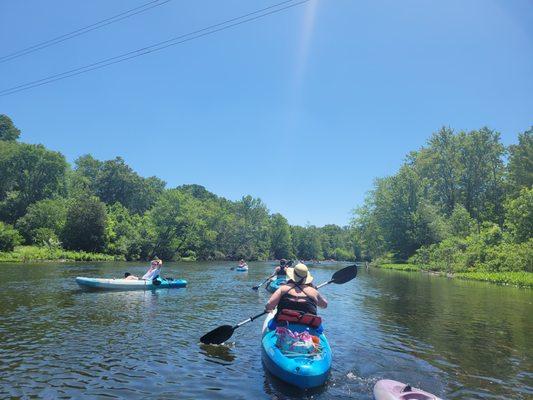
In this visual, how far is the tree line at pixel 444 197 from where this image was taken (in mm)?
54438

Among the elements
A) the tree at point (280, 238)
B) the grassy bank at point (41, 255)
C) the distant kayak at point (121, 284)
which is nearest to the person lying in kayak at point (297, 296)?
the distant kayak at point (121, 284)

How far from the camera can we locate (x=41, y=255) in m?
41.1

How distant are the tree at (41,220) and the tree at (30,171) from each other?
359 inches

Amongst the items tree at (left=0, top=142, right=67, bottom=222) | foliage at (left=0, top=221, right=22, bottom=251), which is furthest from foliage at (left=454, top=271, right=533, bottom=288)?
tree at (left=0, top=142, right=67, bottom=222)

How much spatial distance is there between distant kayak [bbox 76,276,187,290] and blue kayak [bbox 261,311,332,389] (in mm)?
13627

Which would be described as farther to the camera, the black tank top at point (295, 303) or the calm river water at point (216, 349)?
the black tank top at point (295, 303)

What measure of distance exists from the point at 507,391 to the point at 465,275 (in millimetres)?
32423

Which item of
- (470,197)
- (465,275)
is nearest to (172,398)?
(465,275)

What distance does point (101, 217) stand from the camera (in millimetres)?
52781

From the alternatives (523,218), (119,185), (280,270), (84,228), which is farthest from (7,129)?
(523,218)

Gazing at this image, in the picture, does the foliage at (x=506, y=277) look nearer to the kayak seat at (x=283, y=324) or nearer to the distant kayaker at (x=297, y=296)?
the kayak seat at (x=283, y=324)

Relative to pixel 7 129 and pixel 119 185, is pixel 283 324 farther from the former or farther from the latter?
pixel 7 129

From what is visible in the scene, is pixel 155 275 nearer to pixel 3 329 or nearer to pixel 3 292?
pixel 3 292

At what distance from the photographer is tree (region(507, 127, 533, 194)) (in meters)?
55.0
